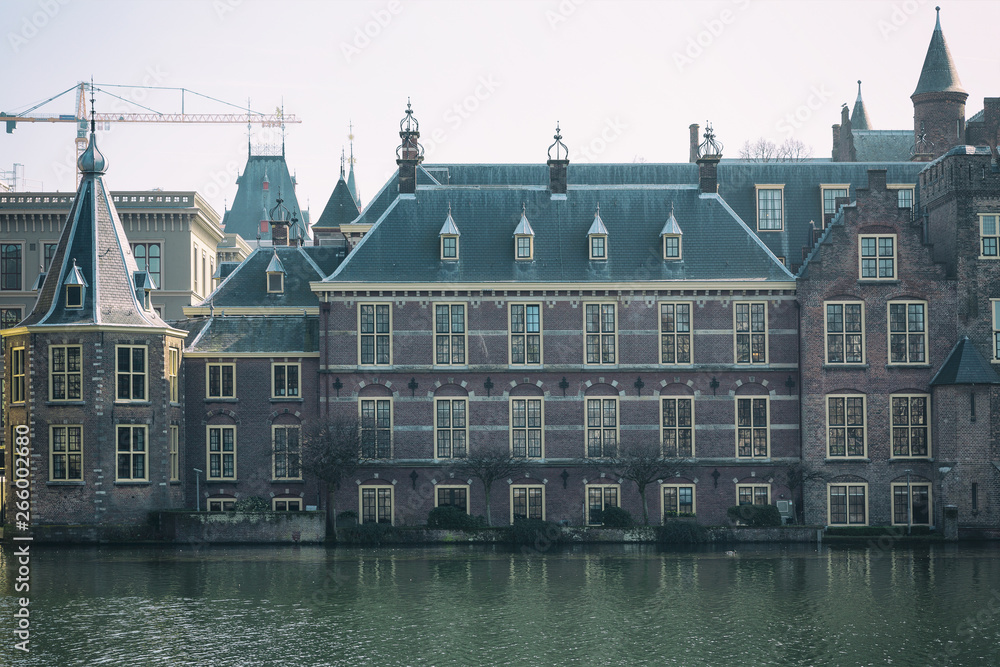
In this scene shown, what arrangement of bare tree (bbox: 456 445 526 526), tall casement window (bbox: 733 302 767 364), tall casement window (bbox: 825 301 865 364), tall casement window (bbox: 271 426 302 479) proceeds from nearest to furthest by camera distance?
bare tree (bbox: 456 445 526 526), tall casement window (bbox: 825 301 865 364), tall casement window (bbox: 733 302 767 364), tall casement window (bbox: 271 426 302 479)

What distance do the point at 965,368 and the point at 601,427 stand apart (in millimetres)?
15952

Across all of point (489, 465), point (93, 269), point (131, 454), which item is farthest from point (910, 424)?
point (93, 269)

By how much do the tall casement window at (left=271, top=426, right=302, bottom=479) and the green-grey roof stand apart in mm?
3549

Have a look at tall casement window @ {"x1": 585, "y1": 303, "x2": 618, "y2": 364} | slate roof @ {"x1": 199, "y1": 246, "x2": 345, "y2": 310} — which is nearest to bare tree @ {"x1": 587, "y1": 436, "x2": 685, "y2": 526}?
tall casement window @ {"x1": 585, "y1": 303, "x2": 618, "y2": 364}

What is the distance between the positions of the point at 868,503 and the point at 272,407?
1061 inches

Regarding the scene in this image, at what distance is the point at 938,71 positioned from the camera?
242ft

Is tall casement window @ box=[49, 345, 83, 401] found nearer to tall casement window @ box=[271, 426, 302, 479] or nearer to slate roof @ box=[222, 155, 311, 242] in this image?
tall casement window @ box=[271, 426, 302, 479]

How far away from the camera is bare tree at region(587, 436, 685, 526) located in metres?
51.7

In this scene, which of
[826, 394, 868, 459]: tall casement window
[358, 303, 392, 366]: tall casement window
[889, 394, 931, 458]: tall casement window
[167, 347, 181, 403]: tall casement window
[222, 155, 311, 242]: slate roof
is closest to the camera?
[167, 347, 181, 403]: tall casement window

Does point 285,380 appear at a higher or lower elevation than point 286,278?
lower

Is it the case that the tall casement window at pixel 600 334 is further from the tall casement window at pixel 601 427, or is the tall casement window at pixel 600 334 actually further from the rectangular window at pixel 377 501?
the rectangular window at pixel 377 501

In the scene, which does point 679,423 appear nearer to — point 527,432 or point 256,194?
point 527,432

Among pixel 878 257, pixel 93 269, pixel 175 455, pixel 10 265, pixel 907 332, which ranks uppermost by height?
pixel 10 265

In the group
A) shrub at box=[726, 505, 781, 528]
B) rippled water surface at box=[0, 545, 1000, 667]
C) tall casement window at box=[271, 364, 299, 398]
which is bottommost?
rippled water surface at box=[0, 545, 1000, 667]
